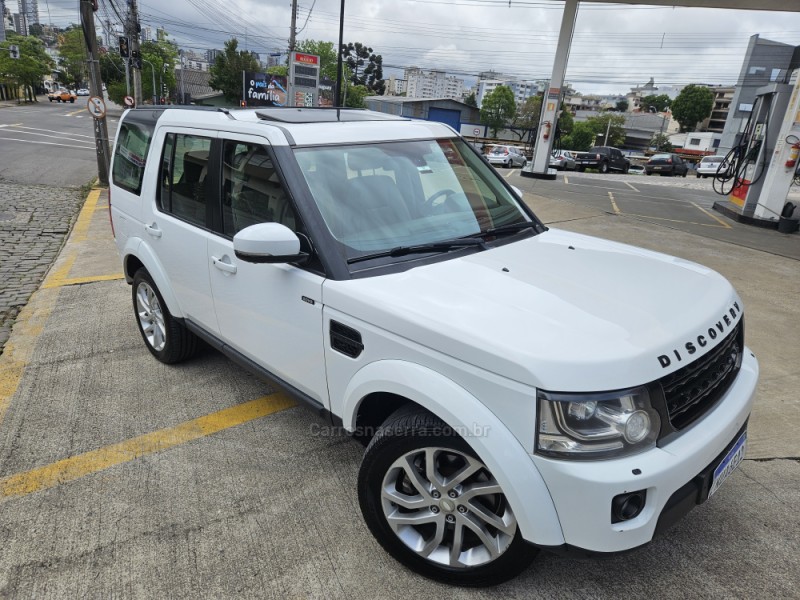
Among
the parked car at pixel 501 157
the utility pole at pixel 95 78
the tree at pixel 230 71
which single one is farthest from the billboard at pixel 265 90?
the utility pole at pixel 95 78

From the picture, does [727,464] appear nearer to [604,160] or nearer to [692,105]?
[604,160]

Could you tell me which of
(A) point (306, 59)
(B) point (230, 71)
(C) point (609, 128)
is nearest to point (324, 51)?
(B) point (230, 71)

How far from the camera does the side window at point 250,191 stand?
2.72m

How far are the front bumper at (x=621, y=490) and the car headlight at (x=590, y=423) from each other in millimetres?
39

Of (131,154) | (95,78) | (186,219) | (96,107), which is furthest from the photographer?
(95,78)

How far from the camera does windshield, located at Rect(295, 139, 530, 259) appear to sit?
104 inches

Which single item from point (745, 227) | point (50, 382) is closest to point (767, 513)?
point (50, 382)

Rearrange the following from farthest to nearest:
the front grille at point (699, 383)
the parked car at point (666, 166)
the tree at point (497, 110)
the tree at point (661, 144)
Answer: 1. the tree at point (661, 144)
2. the tree at point (497, 110)
3. the parked car at point (666, 166)
4. the front grille at point (699, 383)

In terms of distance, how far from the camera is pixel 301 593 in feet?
7.36

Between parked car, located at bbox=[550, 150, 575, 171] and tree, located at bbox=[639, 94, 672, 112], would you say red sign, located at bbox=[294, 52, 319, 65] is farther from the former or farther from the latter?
tree, located at bbox=[639, 94, 672, 112]

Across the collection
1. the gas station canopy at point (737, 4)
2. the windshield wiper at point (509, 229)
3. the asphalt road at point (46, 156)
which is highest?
the gas station canopy at point (737, 4)

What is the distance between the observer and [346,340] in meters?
2.37

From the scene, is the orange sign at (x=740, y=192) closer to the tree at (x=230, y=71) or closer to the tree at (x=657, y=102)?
the tree at (x=230, y=71)

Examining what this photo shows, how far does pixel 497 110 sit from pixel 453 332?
9973 centimetres
